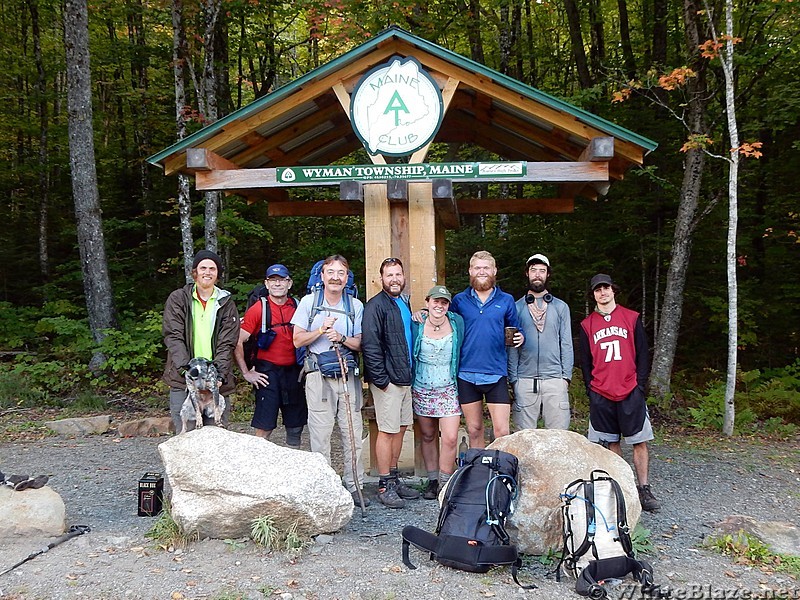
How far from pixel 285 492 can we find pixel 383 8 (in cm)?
1046

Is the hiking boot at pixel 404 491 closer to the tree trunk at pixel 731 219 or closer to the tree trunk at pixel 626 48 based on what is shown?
the tree trunk at pixel 731 219

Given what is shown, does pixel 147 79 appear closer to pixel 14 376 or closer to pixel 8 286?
pixel 8 286

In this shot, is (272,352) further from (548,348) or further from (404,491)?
(548,348)

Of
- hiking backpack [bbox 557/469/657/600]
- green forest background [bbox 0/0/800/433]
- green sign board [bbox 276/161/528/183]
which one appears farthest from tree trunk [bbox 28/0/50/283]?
hiking backpack [bbox 557/469/657/600]

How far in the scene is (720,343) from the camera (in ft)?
41.1

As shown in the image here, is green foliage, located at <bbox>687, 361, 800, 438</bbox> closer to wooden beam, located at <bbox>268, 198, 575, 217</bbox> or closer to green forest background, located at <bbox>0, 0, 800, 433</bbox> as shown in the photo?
green forest background, located at <bbox>0, 0, 800, 433</bbox>

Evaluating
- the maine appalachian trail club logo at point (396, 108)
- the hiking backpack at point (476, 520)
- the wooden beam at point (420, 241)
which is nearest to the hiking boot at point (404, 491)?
the hiking backpack at point (476, 520)

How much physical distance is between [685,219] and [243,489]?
7.95 m

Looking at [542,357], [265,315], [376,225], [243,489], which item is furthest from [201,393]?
[542,357]

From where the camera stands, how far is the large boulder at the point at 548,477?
4184mm

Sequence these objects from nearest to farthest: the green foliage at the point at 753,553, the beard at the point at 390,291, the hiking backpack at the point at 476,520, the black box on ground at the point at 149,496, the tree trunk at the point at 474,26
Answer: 1. the hiking backpack at the point at 476,520
2. the green foliage at the point at 753,553
3. the black box on ground at the point at 149,496
4. the beard at the point at 390,291
5. the tree trunk at the point at 474,26

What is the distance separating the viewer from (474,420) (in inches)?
205

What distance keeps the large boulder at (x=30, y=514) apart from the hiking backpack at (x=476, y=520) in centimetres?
250

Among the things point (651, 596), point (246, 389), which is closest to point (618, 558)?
point (651, 596)
